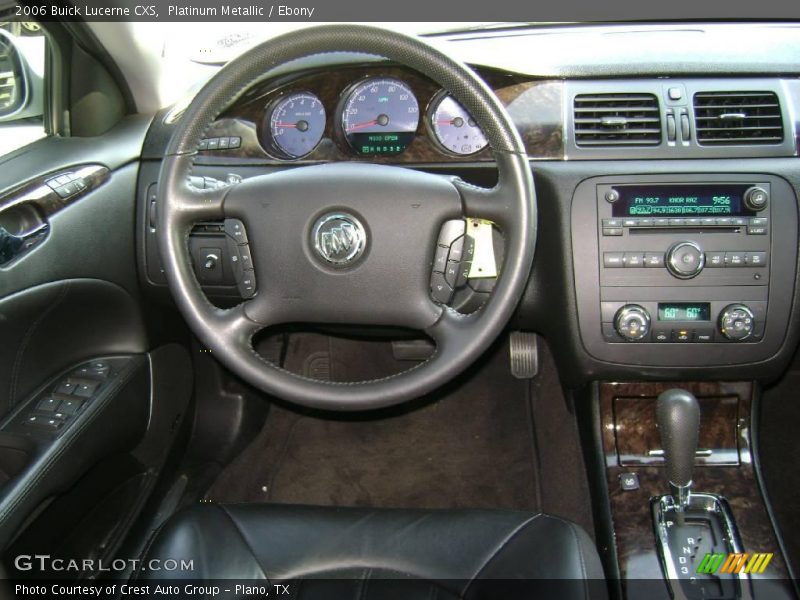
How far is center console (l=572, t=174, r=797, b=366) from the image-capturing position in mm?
1680

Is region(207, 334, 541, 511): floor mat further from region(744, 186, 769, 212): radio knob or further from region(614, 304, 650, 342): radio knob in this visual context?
region(744, 186, 769, 212): radio knob

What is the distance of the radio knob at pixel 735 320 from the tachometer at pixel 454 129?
646 millimetres

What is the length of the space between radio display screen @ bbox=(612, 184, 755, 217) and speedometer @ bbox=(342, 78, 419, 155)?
1.77 ft

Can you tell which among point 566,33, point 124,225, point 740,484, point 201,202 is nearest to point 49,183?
point 124,225

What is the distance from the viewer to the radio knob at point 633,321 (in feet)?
5.67

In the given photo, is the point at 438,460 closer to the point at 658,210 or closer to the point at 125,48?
the point at 658,210

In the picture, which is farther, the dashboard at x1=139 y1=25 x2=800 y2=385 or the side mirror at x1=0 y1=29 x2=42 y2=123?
the side mirror at x1=0 y1=29 x2=42 y2=123

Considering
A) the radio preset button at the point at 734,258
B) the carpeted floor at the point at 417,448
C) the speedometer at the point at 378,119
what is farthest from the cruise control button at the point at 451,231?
the carpeted floor at the point at 417,448

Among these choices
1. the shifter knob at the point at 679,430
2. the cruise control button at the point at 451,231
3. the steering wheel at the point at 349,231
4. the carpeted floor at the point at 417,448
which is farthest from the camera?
the carpeted floor at the point at 417,448

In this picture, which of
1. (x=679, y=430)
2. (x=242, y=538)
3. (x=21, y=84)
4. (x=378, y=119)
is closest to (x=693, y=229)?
(x=679, y=430)

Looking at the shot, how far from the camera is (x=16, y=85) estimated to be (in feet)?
6.06

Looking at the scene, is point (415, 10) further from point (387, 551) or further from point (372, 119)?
point (387, 551)

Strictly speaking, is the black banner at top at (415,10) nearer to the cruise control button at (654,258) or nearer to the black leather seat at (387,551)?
the cruise control button at (654,258)

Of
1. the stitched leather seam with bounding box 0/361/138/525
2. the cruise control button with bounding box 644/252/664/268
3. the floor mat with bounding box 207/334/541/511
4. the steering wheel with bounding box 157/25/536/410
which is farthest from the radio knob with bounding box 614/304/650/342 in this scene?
the stitched leather seam with bounding box 0/361/138/525
